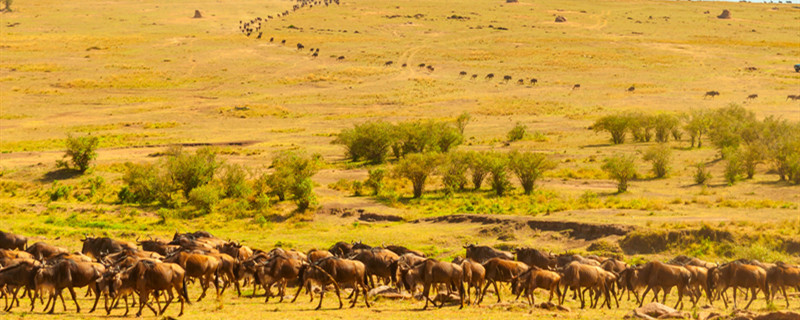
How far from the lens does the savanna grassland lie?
31.3m

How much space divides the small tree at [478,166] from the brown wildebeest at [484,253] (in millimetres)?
16183

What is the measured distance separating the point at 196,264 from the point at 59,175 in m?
28.6

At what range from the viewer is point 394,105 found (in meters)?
81.0

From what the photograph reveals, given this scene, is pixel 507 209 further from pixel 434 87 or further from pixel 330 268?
pixel 434 87

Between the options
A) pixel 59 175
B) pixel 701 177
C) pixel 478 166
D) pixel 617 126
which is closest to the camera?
pixel 478 166

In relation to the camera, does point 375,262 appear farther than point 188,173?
No

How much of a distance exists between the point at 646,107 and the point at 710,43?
5923 centimetres

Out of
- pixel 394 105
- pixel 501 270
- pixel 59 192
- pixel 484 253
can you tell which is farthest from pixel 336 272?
pixel 394 105

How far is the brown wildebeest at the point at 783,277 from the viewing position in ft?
65.6

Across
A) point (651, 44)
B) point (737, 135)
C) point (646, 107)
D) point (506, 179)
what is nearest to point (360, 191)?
point (506, 179)

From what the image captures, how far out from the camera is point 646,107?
250ft

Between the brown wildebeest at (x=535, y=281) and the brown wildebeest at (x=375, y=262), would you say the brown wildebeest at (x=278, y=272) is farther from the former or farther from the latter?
the brown wildebeest at (x=535, y=281)

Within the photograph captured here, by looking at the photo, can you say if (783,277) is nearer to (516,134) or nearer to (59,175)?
(59,175)

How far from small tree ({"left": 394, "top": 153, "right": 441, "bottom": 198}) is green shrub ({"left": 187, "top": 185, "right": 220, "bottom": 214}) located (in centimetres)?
944
